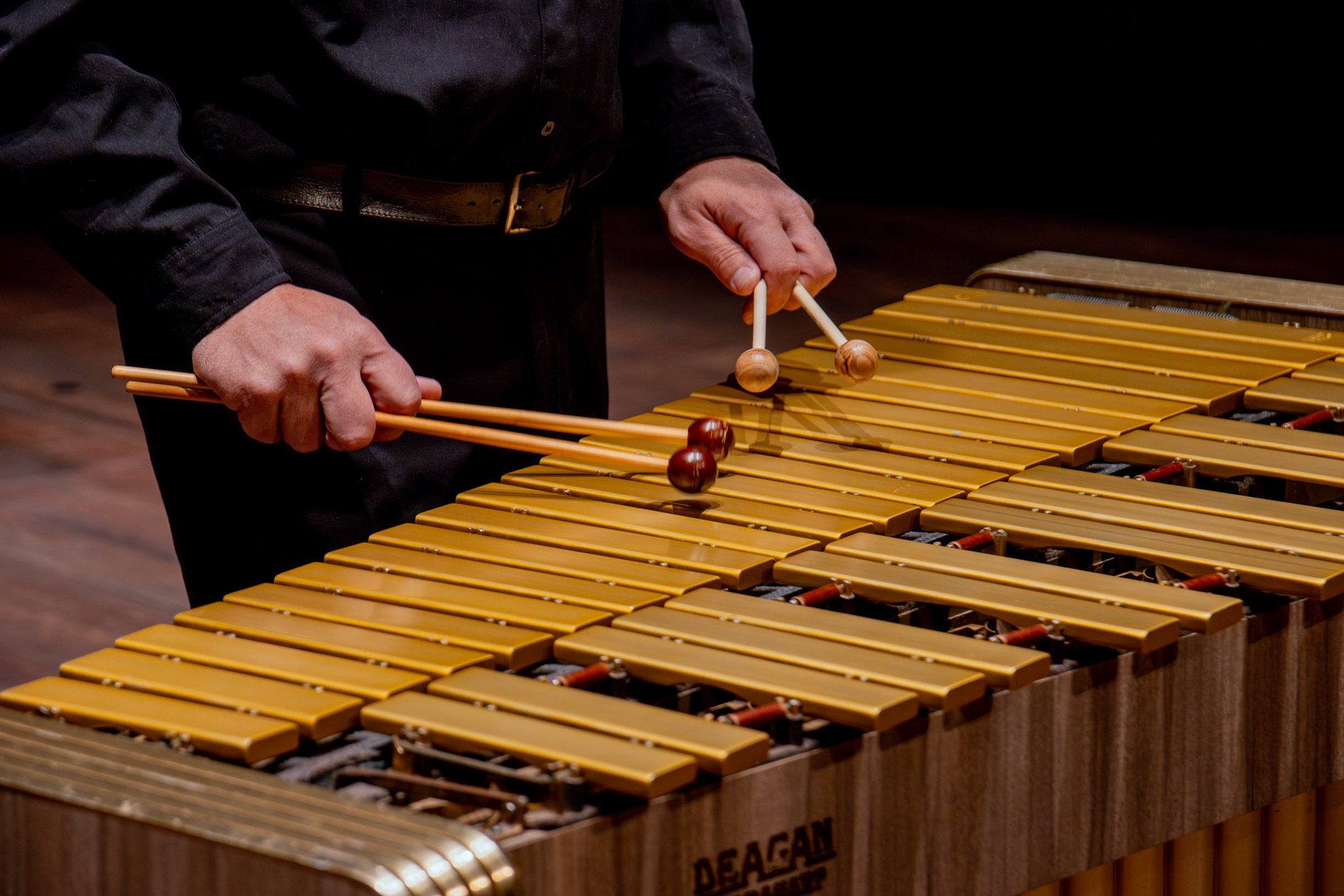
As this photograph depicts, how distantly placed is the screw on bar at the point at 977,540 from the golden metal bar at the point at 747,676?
40cm

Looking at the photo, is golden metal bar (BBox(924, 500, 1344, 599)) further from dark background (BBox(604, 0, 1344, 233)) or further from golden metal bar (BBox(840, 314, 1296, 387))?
dark background (BBox(604, 0, 1344, 233))

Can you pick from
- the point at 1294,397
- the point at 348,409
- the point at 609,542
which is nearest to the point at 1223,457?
the point at 1294,397

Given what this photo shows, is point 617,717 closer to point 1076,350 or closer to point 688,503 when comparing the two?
point 688,503

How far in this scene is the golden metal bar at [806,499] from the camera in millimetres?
1936

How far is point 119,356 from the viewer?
571 centimetres

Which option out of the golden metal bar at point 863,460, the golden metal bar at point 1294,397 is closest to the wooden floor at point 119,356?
the golden metal bar at point 863,460

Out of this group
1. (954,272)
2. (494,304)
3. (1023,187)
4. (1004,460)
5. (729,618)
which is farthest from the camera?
(1023,187)

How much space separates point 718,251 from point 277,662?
1.04 m

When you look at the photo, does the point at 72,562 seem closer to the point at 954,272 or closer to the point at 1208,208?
the point at 954,272

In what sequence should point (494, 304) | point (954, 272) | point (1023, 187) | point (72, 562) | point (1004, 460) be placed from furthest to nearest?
point (1023, 187) → point (954, 272) → point (72, 562) → point (494, 304) → point (1004, 460)

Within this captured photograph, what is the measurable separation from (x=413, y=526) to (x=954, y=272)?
15.5 ft

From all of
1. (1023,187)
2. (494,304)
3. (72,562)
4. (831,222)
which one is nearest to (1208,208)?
(1023,187)

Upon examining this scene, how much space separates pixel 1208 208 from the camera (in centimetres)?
664

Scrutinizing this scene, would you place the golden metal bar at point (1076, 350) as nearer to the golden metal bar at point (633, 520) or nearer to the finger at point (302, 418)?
the golden metal bar at point (633, 520)
